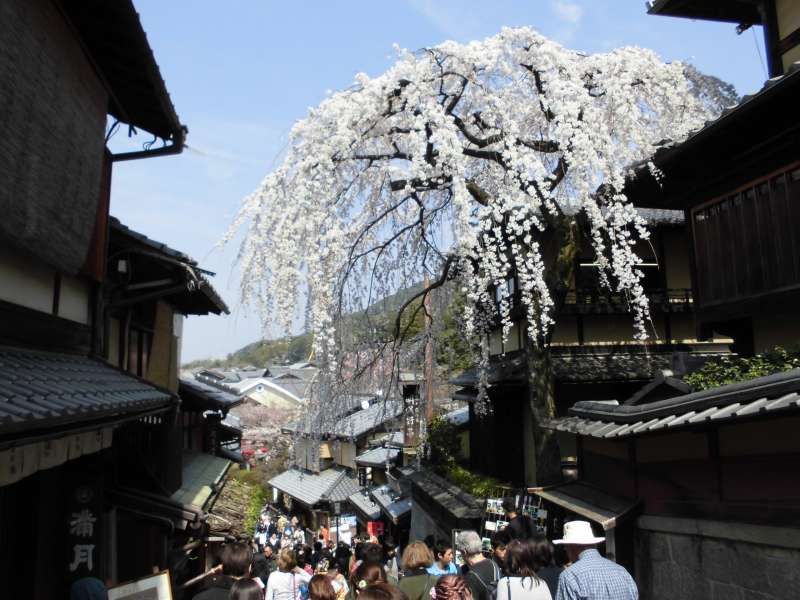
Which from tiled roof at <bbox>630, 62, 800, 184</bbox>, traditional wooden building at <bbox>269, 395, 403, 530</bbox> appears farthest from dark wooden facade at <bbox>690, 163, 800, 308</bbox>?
traditional wooden building at <bbox>269, 395, 403, 530</bbox>

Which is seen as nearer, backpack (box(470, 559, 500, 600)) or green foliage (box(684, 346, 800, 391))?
backpack (box(470, 559, 500, 600))

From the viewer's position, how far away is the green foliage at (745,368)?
722cm

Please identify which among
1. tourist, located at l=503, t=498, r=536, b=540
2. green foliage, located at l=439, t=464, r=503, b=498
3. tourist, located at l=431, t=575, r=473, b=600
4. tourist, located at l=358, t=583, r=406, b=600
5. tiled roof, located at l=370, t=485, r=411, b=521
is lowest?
tiled roof, located at l=370, t=485, r=411, b=521

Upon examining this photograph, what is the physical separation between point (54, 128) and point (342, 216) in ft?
16.9

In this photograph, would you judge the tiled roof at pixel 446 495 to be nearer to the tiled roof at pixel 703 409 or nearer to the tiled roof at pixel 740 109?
the tiled roof at pixel 703 409

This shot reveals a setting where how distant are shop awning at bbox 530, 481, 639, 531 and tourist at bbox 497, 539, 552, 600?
232 cm

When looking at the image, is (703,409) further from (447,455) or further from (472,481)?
(447,455)

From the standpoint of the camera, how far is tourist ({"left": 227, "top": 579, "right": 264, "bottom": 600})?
5.14m

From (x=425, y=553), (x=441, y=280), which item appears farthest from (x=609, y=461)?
(x=441, y=280)

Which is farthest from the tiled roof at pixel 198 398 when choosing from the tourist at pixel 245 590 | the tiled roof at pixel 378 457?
the tourist at pixel 245 590

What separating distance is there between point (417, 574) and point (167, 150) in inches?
247

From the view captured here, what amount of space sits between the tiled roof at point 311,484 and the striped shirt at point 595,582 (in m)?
28.3

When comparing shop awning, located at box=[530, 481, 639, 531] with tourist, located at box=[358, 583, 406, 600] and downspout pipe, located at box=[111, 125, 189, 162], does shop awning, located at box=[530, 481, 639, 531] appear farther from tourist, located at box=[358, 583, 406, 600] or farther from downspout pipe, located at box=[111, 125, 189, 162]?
downspout pipe, located at box=[111, 125, 189, 162]

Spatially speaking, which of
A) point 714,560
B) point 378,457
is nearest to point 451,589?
point 714,560
